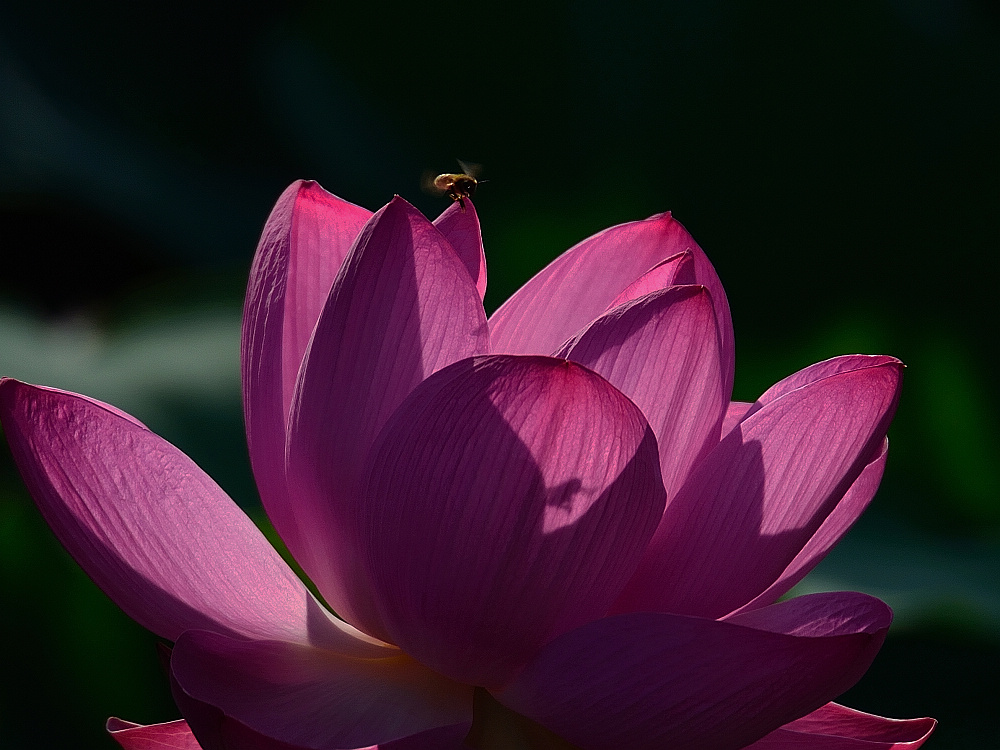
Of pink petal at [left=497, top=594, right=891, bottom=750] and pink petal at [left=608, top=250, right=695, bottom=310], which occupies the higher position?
pink petal at [left=608, top=250, right=695, bottom=310]

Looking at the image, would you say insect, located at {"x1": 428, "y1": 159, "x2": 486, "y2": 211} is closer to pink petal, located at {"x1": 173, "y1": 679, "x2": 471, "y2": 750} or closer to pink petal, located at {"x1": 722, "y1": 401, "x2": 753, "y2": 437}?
pink petal, located at {"x1": 722, "y1": 401, "x2": 753, "y2": 437}

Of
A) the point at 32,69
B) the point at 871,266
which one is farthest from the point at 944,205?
the point at 32,69

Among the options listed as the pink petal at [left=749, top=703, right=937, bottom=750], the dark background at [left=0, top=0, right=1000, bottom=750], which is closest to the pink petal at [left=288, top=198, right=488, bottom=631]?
the pink petal at [left=749, top=703, right=937, bottom=750]

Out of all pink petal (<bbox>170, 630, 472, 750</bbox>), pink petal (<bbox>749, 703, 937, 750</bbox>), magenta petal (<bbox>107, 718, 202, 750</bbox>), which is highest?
pink petal (<bbox>170, 630, 472, 750</bbox>)

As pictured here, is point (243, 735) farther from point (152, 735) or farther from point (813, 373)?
point (813, 373)

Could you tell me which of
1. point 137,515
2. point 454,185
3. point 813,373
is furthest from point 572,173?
point 137,515

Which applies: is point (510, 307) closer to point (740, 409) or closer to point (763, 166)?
point (740, 409)
